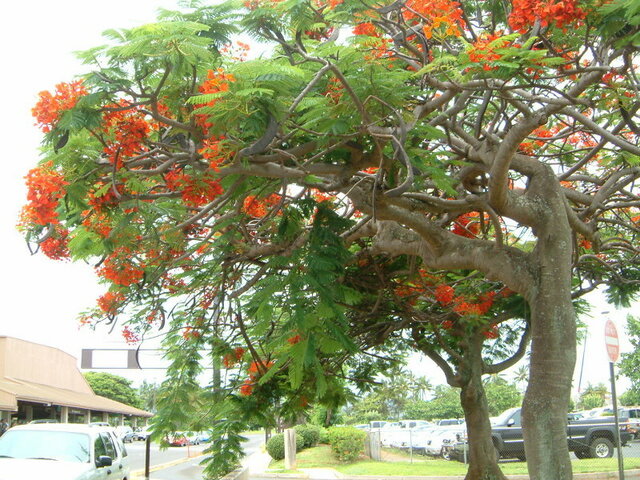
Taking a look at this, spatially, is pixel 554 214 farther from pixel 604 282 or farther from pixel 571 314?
pixel 604 282

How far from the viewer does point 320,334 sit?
7.66m

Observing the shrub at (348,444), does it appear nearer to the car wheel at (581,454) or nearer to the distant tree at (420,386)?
the car wheel at (581,454)

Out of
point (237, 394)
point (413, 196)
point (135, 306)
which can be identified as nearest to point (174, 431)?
point (237, 394)

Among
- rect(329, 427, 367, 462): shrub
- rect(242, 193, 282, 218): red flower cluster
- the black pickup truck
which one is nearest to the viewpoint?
rect(242, 193, 282, 218): red flower cluster

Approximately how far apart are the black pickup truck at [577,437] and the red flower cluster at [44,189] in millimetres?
16824

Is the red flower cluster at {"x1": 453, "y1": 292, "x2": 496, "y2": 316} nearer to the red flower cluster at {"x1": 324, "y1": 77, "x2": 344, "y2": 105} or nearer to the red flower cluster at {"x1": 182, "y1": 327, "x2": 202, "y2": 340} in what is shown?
the red flower cluster at {"x1": 182, "y1": 327, "x2": 202, "y2": 340}

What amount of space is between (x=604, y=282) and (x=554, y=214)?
17.2 ft

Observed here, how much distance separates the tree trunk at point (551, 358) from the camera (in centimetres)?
777

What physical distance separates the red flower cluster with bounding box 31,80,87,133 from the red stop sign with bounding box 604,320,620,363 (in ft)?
21.9

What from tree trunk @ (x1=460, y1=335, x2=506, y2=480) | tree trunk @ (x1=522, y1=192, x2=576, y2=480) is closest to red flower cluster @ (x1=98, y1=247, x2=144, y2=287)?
tree trunk @ (x1=522, y1=192, x2=576, y2=480)

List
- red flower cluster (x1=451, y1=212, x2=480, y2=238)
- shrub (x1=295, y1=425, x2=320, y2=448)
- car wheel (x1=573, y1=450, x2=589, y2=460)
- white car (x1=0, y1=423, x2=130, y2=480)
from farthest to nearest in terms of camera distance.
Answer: shrub (x1=295, y1=425, x2=320, y2=448), car wheel (x1=573, y1=450, x2=589, y2=460), red flower cluster (x1=451, y1=212, x2=480, y2=238), white car (x1=0, y1=423, x2=130, y2=480)

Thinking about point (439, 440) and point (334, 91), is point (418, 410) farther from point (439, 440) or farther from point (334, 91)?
point (334, 91)

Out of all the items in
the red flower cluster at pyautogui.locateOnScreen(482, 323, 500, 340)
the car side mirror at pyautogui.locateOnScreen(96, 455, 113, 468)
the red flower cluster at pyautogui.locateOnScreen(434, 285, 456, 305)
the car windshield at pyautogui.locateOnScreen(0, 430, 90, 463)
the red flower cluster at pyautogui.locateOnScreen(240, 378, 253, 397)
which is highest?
the red flower cluster at pyautogui.locateOnScreen(434, 285, 456, 305)

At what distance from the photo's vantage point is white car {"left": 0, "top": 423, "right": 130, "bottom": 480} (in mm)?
9320
